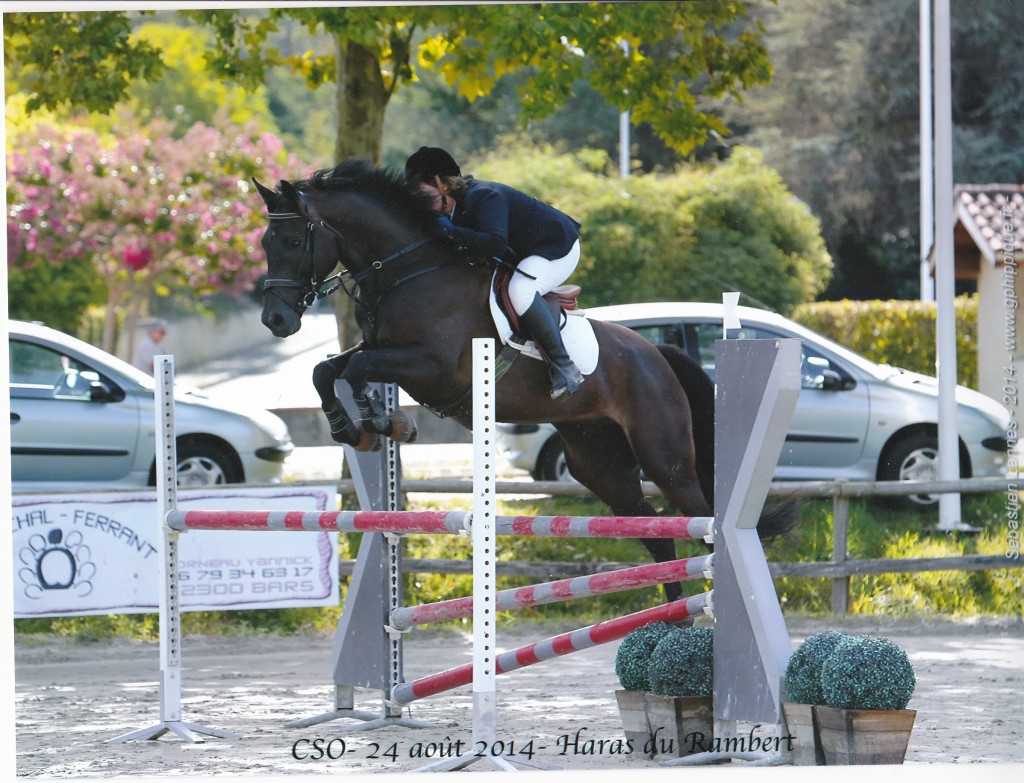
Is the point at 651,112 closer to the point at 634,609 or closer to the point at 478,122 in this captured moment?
the point at 634,609

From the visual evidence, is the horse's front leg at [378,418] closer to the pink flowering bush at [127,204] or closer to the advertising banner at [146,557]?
the advertising banner at [146,557]

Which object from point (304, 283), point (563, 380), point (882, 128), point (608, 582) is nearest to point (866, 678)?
point (608, 582)

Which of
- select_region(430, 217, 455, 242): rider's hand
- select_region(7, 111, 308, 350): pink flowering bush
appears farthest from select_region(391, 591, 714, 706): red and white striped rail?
select_region(7, 111, 308, 350): pink flowering bush

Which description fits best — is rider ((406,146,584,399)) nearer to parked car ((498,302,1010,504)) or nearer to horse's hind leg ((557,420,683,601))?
horse's hind leg ((557,420,683,601))

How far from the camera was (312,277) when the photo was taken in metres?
4.41

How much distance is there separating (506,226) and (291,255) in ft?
2.36

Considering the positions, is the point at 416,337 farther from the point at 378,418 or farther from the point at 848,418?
the point at 848,418

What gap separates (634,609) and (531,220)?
3.42 meters

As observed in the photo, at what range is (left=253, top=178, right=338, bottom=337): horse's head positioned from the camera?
4.32m

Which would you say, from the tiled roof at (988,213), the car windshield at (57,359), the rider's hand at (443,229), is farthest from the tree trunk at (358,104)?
the tiled roof at (988,213)

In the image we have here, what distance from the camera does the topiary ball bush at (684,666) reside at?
3.83 m

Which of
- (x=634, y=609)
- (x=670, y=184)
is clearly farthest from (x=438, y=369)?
(x=670, y=184)

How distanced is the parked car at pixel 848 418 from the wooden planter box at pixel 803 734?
4.59 meters

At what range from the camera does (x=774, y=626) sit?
3.57 metres
